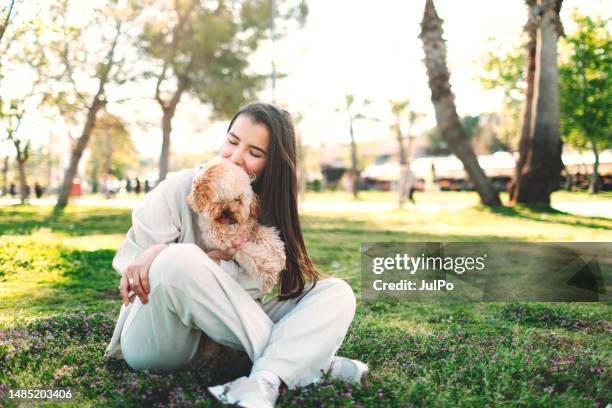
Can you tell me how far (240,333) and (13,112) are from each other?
2188 centimetres

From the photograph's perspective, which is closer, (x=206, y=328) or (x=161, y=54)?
(x=206, y=328)

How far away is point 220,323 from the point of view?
7.23 feet

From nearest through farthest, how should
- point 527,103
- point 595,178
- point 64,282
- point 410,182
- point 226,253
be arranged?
point 226,253, point 64,282, point 595,178, point 527,103, point 410,182

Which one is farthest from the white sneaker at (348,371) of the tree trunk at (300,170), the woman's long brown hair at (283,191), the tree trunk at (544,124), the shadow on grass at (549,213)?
the tree trunk at (544,124)

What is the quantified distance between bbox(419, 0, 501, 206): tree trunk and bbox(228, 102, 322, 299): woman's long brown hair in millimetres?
11123

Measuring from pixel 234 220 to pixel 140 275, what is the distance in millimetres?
421

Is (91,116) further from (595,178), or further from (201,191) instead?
(201,191)

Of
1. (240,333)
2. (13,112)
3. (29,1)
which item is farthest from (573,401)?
(13,112)

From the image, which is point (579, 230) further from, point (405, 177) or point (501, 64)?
point (501, 64)

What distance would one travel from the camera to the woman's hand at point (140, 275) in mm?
2105

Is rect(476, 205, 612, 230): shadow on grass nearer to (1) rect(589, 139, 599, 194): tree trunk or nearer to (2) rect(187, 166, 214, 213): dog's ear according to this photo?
(1) rect(589, 139, 599, 194): tree trunk

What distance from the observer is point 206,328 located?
2205 mm

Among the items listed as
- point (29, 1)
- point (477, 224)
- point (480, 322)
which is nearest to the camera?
point (480, 322)

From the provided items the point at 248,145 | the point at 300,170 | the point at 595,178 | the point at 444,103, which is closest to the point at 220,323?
the point at 248,145
